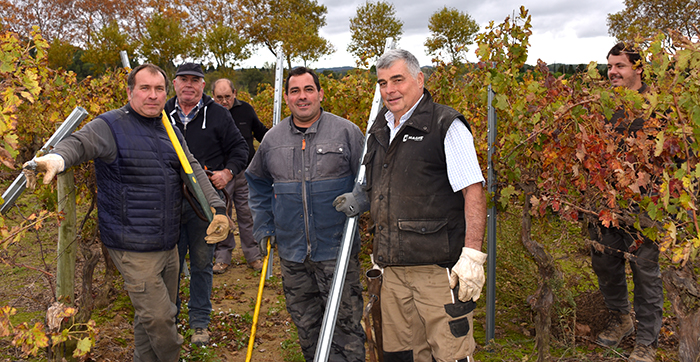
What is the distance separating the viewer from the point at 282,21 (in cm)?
3953

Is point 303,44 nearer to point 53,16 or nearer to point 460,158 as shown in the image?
point 53,16

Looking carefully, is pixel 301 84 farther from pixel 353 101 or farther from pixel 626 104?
pixel 353 101

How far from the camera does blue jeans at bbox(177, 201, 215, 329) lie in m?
4.25

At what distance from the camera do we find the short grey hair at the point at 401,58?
2779mm

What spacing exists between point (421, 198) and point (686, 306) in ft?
4.83

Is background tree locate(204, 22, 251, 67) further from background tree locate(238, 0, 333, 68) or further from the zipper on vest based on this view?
the zipper on vest

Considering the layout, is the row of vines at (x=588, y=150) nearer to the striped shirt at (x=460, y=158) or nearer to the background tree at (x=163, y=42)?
the striped shirt at (x=460, y=158)

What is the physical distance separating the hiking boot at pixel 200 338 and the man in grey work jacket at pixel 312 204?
4.16 feet

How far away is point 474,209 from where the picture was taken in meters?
2.53

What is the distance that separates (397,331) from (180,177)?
1864 millimetres

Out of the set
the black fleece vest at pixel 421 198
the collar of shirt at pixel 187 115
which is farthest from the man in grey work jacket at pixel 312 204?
the collar of shirt at pixel 187 115

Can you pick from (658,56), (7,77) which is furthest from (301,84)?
(658,56)

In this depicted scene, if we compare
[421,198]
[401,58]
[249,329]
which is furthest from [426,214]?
[249,329]

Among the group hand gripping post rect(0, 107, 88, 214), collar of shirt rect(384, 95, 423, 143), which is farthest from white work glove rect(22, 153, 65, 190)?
collar of shirt rect(384, 95, 423, 143)
